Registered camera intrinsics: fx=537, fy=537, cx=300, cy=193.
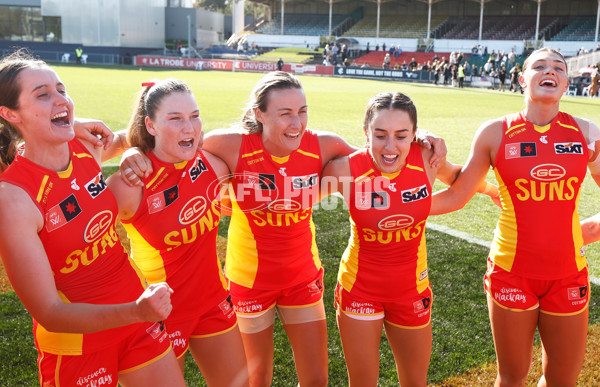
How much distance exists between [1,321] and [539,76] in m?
4.56

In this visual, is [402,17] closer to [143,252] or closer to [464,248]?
[464,248]

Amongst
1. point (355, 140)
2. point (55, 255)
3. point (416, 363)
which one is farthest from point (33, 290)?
point (355, 140)

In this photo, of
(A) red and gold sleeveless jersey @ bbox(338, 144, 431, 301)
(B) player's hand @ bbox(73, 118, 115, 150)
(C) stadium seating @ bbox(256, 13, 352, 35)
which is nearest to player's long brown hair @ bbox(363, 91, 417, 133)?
(A) red and gold sleeveless jersey @ bbox(338, 144, 431, 301)

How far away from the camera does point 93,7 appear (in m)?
55.2

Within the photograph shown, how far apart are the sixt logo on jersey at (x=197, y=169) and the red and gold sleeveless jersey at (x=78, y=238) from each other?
50 cm

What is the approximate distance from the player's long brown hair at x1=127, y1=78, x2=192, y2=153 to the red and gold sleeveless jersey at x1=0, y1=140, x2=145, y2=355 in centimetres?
38

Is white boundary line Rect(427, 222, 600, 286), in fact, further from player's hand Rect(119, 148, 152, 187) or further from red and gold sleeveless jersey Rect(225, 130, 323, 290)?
player's hand Rect(119, 148, 152, 187)

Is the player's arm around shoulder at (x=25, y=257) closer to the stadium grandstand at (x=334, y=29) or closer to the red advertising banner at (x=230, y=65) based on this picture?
the red advertising banner at (x=230, y=65)

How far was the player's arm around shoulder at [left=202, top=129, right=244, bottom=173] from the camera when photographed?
3393 millimetres

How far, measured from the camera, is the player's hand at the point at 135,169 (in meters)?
2.84

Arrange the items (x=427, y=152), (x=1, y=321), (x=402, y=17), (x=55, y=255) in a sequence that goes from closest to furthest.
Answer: (x=55, y=255), (x=427, y=152), (x=1, y=321), (x=402, y=17)

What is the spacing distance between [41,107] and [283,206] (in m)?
1.49

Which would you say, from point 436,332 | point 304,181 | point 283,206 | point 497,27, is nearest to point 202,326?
point 283,206

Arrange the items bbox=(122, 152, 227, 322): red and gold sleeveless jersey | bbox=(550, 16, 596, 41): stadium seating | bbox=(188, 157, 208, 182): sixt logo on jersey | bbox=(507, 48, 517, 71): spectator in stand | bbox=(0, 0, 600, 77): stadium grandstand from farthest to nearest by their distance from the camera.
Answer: bbox=(0, 0, 600, 77): stadium grandstand < bbox=(550, 16, 596, 41): stadium seating < bbox=(507, 48, 517, 71): spectator in stand < bbox=(188, 157, 208, 182): sixt logo on jersey < bbox=(122, 152, 227, 322): red and gold sleeveless jersey
